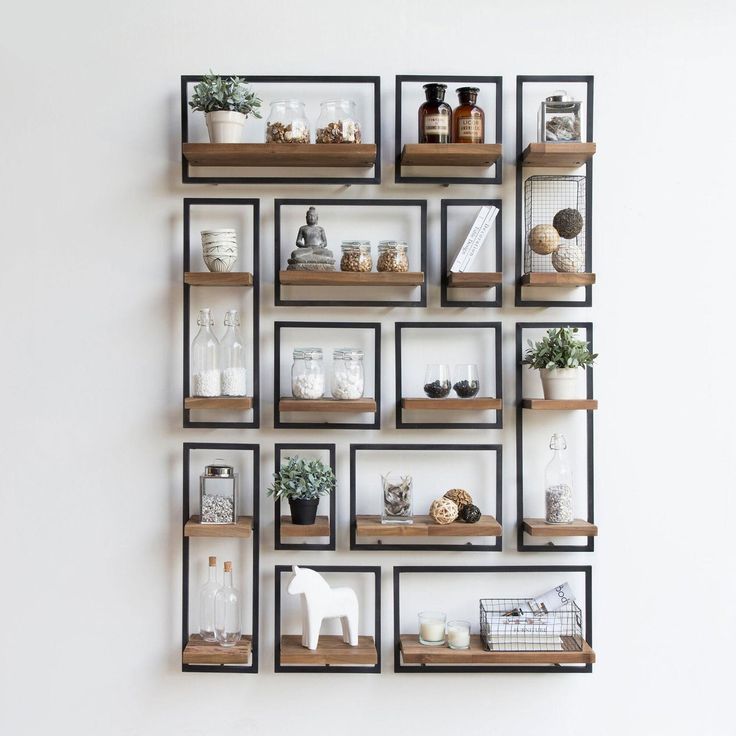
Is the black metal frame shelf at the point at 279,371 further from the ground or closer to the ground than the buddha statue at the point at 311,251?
closer to the ground

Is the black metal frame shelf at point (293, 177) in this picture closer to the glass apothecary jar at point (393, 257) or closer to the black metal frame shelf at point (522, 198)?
the glass apothecary jar at point (393, 257)

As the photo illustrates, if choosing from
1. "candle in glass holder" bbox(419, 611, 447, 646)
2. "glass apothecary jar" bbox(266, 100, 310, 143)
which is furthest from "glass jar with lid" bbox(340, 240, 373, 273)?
A: "candle in glass holder" bbox(419, 611, 447, 646)

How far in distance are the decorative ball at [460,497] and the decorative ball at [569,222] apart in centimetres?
64

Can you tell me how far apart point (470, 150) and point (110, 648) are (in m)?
1.43

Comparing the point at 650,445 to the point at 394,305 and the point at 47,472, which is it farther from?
the point at 47,472

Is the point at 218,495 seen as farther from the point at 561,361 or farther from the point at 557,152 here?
the point at 557,152

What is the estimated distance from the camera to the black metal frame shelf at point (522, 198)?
172 centimetres

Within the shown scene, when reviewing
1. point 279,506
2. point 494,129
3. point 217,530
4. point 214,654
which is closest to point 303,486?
point 279,506

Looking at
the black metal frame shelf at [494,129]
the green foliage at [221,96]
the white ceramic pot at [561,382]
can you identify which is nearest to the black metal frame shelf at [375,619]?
the white ceramic pot at [561,382]

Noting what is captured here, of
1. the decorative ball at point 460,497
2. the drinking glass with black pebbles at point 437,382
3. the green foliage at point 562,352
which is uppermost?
the green foliage at point 562,352

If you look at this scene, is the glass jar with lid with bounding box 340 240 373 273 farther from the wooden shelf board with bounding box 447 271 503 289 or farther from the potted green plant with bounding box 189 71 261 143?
the potted green plant with bounding box 189 71 261 143

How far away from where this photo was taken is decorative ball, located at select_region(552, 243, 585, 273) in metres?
1.66

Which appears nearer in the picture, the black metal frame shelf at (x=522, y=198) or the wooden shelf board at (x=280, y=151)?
the wooden shelf board at (x=280, y=151)

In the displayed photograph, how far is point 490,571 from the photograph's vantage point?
5.65 feet
